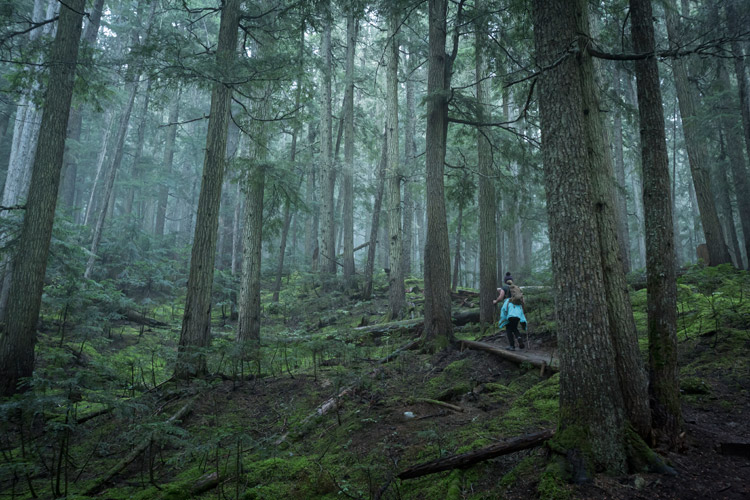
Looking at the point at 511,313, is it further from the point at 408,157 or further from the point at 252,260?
the point at 408,157

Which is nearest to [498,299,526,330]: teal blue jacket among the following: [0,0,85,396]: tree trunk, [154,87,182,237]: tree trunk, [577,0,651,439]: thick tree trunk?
[577,0,651,439]: thick tree trunk

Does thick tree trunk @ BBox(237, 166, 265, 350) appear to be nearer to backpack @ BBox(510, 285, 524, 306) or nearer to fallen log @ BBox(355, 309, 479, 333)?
fallen log @ BBox(355, 309, 479, 333)

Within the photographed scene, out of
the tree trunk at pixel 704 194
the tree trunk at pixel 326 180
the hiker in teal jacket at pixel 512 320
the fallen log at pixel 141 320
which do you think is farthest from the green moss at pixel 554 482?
the tree trunk at pixel 326 180

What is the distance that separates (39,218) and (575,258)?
9359 millimetres

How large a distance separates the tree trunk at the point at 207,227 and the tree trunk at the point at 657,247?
710 centimetres

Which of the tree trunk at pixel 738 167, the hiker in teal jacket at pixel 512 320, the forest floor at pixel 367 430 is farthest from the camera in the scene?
the tree trunk at pixel 738 167

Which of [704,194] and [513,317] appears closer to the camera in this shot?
[513,317]

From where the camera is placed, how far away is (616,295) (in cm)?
397

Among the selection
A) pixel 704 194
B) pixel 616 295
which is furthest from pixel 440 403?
pixel 704 194

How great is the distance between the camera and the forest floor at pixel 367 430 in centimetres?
380

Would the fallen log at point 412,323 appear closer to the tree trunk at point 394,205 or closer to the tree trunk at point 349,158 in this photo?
the tree trunk at point 394,205

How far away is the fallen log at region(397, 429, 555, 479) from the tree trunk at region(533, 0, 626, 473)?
387 mm

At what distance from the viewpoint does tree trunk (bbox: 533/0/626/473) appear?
362 centimetres

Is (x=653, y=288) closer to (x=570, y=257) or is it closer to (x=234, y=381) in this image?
(x=570, y=257)
